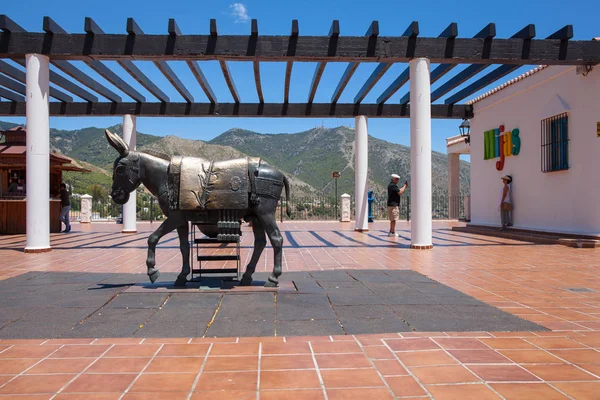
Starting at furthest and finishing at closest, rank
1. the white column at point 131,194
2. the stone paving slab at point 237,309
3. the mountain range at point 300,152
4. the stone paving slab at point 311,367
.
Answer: the mountain range at point 300,152 → the white column at point 131,194 → the stone paving slab at point 237,309 → the stone paving slab at point 311,367

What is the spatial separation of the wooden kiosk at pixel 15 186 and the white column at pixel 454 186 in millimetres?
17723

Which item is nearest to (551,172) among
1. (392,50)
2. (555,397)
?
(392,50)

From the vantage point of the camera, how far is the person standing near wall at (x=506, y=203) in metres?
13.3

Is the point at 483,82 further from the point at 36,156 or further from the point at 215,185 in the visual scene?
the point at 36,156

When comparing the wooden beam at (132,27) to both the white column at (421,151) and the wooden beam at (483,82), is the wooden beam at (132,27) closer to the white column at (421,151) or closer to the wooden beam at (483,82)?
the white column at (421,151)

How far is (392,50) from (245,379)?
27.5 ft

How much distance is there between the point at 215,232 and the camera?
5617 millimetres

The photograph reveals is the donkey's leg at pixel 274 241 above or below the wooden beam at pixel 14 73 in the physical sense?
below

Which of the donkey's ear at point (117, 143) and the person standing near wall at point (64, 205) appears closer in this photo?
the donkey's ear at point (117, 143)

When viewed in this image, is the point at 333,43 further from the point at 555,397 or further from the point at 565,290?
the point at 555,397

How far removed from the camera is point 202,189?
5.09 meters

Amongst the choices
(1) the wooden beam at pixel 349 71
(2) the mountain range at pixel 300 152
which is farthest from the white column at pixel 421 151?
(2) the mountain range at pixel 300 152

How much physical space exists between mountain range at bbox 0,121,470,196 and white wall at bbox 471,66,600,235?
1665 inches

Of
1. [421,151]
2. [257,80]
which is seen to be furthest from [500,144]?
[257,80]
